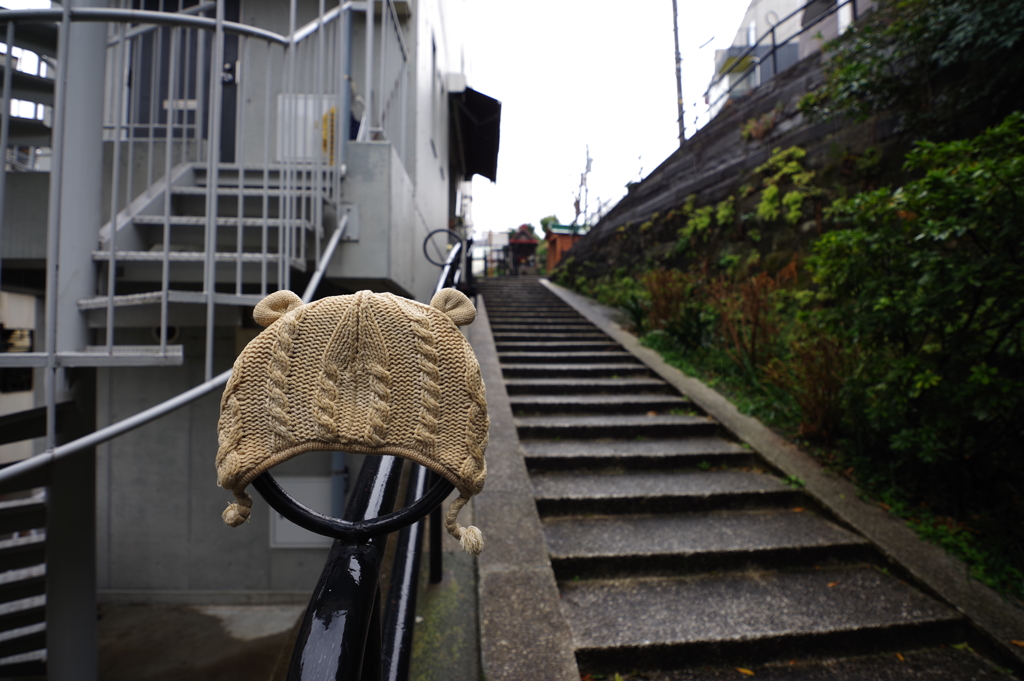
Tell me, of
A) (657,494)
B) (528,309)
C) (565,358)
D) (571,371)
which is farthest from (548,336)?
(657,494)

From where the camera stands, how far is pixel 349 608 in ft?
1.91

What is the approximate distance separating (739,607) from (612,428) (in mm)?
1706

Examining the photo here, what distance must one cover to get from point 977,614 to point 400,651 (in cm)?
251

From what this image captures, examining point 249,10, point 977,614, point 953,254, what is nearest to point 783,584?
point 977,614

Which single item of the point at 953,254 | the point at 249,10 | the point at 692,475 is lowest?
the point at 692,475

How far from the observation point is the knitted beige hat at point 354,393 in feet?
1.81

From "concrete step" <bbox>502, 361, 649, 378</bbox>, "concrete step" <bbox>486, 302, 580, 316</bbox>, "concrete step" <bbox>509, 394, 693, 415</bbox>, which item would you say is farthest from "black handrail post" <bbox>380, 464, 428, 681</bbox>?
"concrete step" <bbox>486, 302, 580, 316</bbox>

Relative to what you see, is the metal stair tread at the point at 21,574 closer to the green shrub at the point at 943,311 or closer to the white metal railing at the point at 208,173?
the white metal railing at the point at 208,173

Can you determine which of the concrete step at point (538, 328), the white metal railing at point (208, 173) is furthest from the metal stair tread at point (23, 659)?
the concrete step at point (538, 328)

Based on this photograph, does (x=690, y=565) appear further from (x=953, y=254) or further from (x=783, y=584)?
(x=953, y=254)

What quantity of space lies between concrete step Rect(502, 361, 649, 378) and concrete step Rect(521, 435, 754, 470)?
4.97 ft

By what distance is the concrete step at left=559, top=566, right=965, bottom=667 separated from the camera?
79.6 inches

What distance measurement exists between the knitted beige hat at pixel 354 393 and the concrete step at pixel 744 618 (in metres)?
1.83

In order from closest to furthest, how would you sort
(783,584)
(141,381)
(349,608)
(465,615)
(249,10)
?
(349,608)
(465,615)
(783,584)
(141,381)
(249,10)
